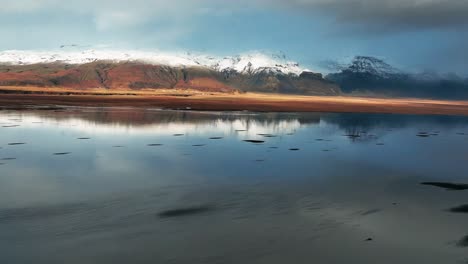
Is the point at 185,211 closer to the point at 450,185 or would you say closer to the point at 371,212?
the point at 371,212

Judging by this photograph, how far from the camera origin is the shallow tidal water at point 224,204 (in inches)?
373

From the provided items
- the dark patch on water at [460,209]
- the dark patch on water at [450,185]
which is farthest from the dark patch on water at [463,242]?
the dark patch on water at [450,185]

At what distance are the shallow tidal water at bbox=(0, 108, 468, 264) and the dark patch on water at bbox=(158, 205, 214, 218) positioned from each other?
3cm

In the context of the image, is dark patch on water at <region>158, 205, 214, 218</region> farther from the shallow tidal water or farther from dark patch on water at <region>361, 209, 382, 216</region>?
dark patch on water at <region>361, 209, 382, 216</region>

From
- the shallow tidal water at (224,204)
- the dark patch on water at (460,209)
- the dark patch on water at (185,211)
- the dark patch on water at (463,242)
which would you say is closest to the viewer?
the shallow tidal water at (224,204)

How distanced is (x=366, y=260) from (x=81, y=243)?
21.9ft

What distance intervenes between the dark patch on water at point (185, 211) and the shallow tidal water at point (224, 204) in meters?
0.03

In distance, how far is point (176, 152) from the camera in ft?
78.1

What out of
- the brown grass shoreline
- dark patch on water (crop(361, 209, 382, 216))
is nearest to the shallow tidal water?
dark patch on water (crop(361, 209, 382, 216))

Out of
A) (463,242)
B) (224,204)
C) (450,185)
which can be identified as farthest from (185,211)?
(450,185)

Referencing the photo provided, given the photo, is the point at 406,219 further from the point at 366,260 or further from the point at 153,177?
the point at 153,177

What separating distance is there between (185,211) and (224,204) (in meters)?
1.49

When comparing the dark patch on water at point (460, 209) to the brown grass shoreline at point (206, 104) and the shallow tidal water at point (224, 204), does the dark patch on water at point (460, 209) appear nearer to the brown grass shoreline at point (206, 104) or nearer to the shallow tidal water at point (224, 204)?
the shallow tidal water at point (224, 204)

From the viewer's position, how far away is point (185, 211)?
40.9ft
